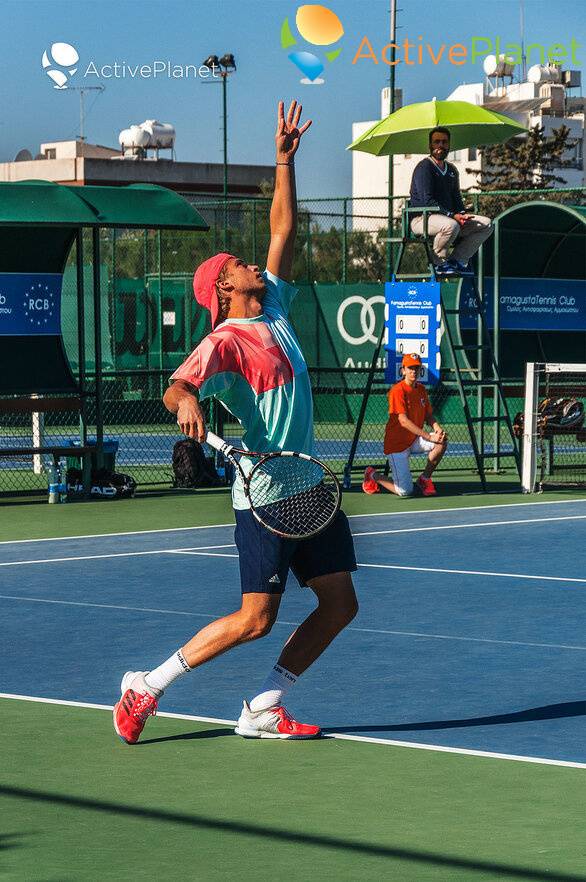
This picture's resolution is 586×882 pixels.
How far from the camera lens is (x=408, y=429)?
16969 millimetres

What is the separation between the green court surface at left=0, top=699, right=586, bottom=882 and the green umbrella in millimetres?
12238

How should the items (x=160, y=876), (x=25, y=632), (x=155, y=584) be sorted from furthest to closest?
(x=155, y=584), (x=25, y=632), (x=160, y=876)

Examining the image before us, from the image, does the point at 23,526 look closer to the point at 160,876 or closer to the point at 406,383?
the point at 406,383

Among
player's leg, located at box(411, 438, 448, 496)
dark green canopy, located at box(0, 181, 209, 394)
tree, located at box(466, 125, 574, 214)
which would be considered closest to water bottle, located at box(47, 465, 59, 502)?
dark green canopy, located at box(0, 181, 209, 394)

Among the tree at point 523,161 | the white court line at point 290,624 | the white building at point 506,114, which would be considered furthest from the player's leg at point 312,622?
the white building at point 506,114

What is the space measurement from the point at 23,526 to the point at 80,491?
105 inches

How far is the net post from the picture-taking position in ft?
57.2

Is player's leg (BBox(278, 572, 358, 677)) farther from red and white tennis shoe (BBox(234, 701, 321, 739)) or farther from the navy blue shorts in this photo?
red and white tennis shoe (BBox(234, 701, 321, 739))

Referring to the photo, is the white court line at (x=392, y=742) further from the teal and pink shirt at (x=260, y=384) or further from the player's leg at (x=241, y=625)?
the teal and pink shirt at (x=260, y=384)

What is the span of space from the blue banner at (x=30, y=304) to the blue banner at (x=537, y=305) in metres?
5.04

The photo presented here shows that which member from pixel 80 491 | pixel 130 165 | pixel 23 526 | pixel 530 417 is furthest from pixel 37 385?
pixel 130 165

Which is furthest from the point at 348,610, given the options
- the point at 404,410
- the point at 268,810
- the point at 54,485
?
the point at 54,485

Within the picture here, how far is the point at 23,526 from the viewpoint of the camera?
14898mm

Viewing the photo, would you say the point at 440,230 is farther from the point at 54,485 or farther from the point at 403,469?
the point at 54,485
